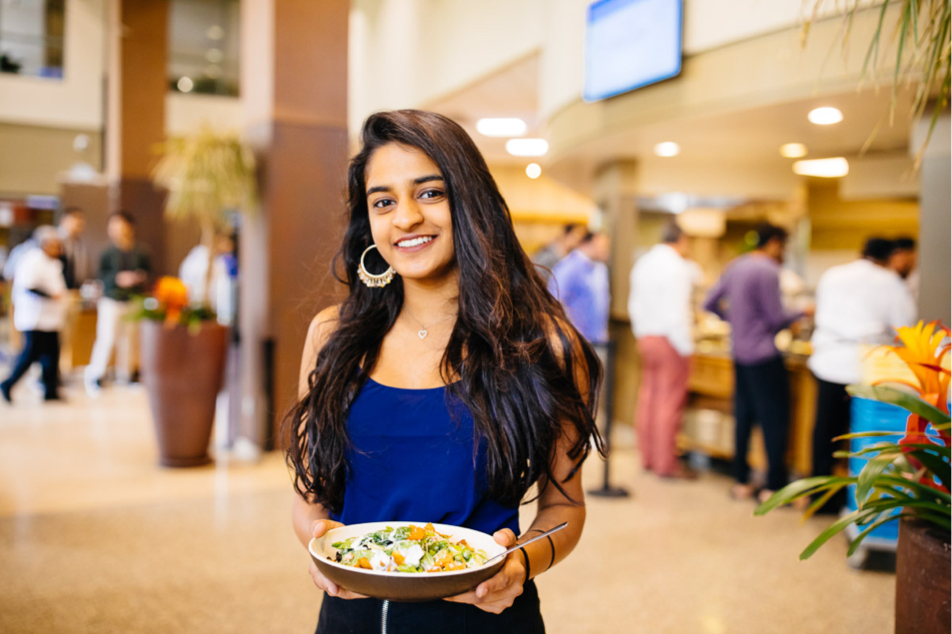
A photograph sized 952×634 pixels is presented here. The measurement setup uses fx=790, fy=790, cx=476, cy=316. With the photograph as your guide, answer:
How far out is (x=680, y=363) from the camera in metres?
5.67

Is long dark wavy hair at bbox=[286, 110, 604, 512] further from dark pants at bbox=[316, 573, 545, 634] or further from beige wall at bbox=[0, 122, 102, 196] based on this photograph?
beige wall at bbox=[0, 122, 102, 196]

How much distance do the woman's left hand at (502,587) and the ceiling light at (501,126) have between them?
908 centimetres

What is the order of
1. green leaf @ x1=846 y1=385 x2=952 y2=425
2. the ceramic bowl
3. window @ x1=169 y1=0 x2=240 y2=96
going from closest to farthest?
the ceramic bowl → green leaf @ x1=846 y1=385 x2=952 y2=425 → window @ x1=169 y1=0 x2=240 y2=96

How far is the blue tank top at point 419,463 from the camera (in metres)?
1.38

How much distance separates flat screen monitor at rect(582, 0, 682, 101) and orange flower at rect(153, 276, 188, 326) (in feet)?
10.7

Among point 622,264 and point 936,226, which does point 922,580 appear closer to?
point 936,226

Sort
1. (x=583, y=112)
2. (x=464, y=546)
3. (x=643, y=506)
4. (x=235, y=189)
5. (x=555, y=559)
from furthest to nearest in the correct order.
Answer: (x=583, y=112) → (x=235, y=189) → (x=643, y=506) → (x=555, y=559) → (x=464, y=546)

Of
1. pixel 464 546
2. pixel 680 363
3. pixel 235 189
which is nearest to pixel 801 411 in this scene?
pixel 680 363

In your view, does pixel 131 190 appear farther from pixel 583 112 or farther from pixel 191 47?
pixel 191 47

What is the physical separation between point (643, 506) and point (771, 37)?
2.86 m

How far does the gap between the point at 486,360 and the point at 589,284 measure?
506cm

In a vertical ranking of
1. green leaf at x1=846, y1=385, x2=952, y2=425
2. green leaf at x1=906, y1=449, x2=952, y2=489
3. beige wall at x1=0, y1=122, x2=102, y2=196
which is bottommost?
green leaf at x1=906, y1=449, x2=952, y2=489

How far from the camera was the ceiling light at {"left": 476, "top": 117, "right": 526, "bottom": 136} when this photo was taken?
9.97 meters

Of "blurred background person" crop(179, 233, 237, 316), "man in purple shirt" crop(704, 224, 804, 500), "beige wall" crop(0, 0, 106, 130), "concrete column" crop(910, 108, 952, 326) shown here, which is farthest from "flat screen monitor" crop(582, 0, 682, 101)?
"beige wall" crop(0, 0, 106, 130)
